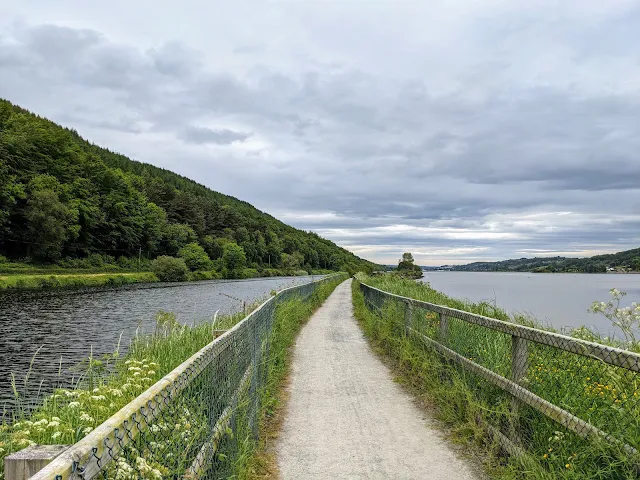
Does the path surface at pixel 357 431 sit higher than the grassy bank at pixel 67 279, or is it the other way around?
the grassy bank at pixel 67 279

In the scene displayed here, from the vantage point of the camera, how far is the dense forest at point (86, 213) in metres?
76.2

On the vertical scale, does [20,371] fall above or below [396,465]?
below

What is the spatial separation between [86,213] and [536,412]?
9823 centimetres

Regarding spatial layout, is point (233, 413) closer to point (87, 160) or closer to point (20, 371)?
point (20, 371)

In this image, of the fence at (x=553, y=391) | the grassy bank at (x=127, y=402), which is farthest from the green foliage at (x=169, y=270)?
the fence at (x=553, y=391)

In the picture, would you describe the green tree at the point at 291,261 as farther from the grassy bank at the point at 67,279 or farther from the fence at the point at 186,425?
the fence at the point at 186,425

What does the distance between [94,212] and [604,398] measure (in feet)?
330

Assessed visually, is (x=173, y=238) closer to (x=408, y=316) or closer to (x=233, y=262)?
(x=233, y=262)

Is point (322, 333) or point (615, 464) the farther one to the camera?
point (322, 333)

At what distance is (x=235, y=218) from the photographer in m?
162

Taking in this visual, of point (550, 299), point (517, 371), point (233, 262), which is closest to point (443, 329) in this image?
point (517, 371)

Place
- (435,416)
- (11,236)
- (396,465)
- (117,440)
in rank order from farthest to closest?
(11,236)
(435,416)
(396,465)
(117,440)

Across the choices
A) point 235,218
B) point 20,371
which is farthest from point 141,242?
point 20,371

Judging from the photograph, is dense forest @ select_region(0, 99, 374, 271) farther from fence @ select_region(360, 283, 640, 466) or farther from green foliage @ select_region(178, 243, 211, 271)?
fence @ select_region(360, 283, 640, 466)
